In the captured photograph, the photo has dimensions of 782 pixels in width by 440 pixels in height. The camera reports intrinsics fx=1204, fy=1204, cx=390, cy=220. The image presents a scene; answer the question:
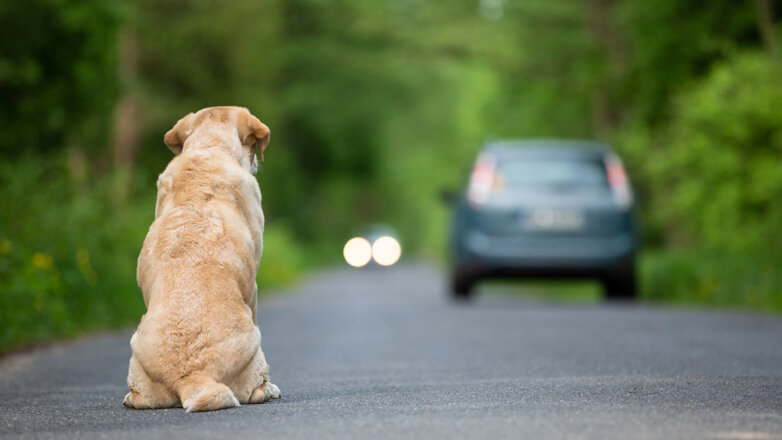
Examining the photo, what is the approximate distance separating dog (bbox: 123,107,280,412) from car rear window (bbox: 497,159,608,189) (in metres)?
8.86

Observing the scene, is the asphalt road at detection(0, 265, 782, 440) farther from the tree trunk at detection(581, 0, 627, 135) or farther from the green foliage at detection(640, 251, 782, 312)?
the tree trunk at detection(581, 0, 627, 135)

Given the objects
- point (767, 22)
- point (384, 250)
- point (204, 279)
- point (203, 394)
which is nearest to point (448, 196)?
point (767, 22)

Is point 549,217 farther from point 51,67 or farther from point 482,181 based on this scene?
point 51,67

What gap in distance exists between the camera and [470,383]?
6.75 m

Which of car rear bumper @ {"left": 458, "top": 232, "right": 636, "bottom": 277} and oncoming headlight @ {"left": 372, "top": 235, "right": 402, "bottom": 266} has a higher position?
car rear bumper @ {"left": 458, "top": 232, "right": 636, "bottom": 277}

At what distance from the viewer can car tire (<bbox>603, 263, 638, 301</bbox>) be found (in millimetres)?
15156

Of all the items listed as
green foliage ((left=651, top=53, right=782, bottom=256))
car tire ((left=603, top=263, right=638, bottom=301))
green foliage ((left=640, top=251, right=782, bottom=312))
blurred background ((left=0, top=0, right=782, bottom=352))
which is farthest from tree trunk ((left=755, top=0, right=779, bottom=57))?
car tire ((left=603, top=263, right=638, bottom=301))

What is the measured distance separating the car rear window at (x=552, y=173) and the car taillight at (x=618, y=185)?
2.9 inches

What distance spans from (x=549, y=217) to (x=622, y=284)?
4.50 ft

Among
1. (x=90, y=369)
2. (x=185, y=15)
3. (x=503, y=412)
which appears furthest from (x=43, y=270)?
(x=185, y=15)

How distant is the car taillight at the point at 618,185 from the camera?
15094 millimetres

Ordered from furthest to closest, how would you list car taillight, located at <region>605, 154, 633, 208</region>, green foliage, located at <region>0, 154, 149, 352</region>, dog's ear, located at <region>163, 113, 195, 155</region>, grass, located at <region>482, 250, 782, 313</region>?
car taillight, located at <region>605, 154, 633, 208</region> < grass, located at <region>482, 250, 782, 313</region> < green foliage, located at <region>0, 154, 149, 352</region> < dog's ear, located at <region>163, 113, 195, 155</region>

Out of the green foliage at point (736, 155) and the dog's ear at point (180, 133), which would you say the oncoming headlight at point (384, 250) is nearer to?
the green foliage at point (736, 155)

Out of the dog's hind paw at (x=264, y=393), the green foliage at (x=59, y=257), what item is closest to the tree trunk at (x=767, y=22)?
the green foliage at (x=59, y=257)
